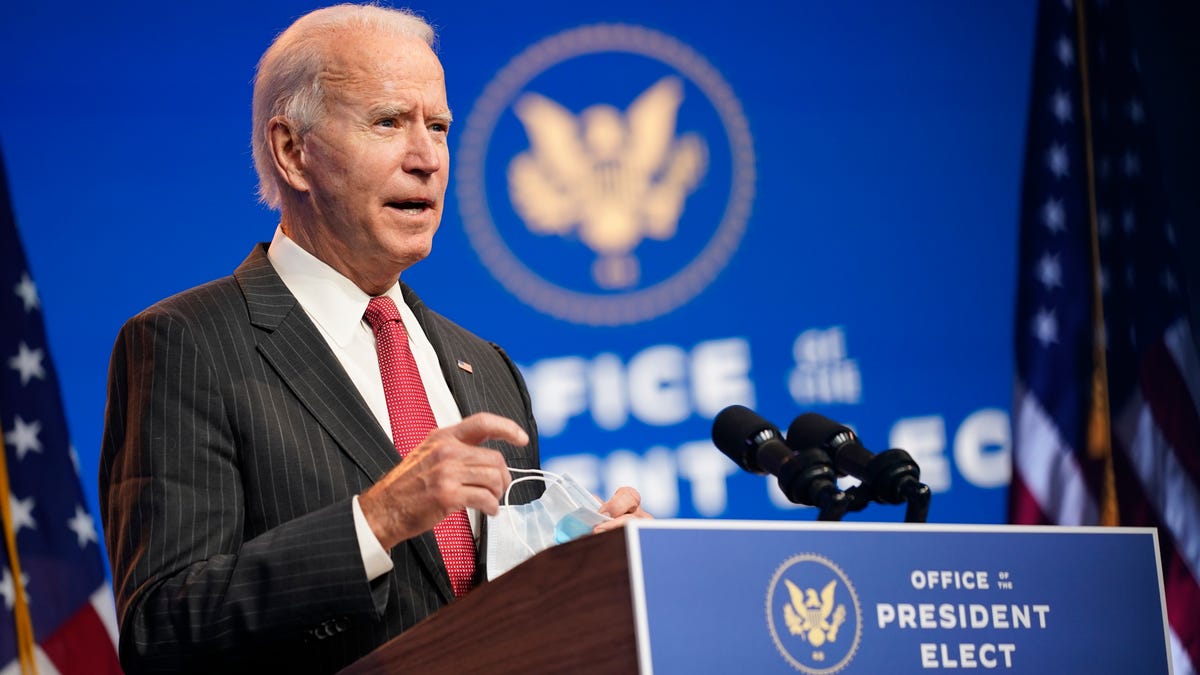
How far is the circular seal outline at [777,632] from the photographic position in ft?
4.14

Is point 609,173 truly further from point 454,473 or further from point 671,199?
point 454,473

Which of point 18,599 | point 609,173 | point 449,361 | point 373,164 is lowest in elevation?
point 18,599

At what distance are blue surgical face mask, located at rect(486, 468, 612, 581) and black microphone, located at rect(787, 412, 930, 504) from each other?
0.33 metres

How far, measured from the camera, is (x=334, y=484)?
1.84m

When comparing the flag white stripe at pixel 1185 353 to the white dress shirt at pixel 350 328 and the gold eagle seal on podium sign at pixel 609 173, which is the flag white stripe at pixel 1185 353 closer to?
the gold eagle seal on podium sign at pixel 609 173

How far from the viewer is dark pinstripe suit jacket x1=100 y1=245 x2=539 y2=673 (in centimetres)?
159

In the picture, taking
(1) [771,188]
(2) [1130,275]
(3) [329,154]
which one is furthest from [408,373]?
(2) [1130,275]

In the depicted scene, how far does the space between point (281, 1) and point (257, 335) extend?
2.19m

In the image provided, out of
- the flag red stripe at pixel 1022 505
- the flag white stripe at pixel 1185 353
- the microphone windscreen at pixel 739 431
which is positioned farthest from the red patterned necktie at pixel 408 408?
the flag white stripe at pixel 1185 353

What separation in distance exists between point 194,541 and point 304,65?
0.91 meters

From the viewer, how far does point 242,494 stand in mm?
1801

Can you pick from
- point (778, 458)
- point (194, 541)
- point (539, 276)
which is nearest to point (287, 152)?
point (194, 541)

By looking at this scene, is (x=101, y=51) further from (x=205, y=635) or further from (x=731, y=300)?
(x=205, y=635)

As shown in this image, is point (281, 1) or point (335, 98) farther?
point (281, 1)
